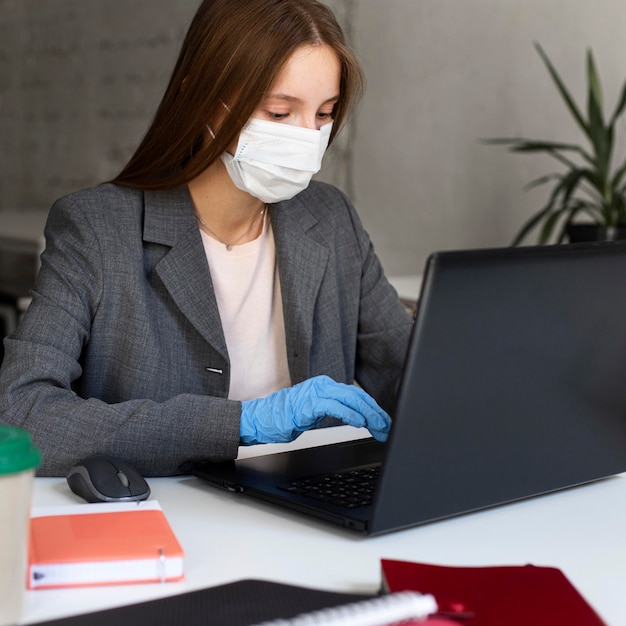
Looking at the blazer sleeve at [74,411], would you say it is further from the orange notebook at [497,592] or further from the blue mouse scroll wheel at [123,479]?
the orange notebook at [497,592]

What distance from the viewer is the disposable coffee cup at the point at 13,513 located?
656mm

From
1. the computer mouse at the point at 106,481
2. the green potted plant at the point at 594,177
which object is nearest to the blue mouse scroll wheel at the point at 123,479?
the computer mouse at the point at 106,481

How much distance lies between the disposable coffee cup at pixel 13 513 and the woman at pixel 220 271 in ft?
1.49

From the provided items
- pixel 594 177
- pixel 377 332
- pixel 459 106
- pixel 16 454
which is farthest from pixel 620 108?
pixel 16 454

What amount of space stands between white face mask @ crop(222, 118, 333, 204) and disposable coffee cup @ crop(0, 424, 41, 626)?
0.81 metres

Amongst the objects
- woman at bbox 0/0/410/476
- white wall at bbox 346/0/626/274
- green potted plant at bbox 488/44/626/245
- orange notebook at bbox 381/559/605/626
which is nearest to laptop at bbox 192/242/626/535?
orange notebook at bbox 381/559/605/626

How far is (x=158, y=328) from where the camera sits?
1.44 m

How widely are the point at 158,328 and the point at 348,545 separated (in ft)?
2.06

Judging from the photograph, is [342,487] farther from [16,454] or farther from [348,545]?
[16,454]

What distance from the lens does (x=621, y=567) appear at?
34.6 inches

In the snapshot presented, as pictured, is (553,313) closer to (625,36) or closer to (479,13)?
(625,36)

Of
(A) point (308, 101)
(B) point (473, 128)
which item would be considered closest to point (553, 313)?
(A) point (308, 101)

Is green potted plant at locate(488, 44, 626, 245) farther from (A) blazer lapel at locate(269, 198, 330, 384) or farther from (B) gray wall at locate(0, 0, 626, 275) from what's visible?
(A) blazer lapel at locate(269, 198, 330, 384)

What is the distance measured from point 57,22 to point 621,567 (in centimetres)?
470
